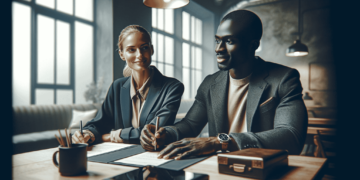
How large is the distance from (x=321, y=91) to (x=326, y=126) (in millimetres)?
5500

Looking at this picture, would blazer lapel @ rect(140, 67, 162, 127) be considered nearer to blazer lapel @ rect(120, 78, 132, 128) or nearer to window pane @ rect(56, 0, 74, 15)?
blazer lapel @ rect(120, 78, 132, 128)

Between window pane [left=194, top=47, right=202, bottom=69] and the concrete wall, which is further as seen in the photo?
window pane [left=194, top=47, right=202, bottom=69]

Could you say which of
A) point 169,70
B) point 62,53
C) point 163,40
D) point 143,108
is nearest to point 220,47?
point 143,108

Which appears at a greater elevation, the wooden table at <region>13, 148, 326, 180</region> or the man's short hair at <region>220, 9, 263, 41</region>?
the man's short hair at <region>220, 9, 263, 41</region>

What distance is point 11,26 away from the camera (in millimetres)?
537

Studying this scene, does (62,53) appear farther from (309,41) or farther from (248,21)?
(309,41)

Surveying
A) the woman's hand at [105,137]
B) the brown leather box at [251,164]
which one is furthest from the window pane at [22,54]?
the brown leather box at [251,164]

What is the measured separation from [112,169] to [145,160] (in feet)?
0.48

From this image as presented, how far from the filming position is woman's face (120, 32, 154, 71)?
1.53 meters

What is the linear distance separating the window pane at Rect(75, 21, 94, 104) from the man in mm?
4742

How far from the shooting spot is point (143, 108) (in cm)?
156

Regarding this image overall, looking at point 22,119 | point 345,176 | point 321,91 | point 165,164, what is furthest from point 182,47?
point 165,164

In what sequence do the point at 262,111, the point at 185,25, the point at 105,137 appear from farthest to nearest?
the point at 185,25, the point at 105,137, the point at 262,111

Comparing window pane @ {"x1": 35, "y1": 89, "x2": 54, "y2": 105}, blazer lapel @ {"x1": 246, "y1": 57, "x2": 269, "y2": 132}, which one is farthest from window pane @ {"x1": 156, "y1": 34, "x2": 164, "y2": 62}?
blazer lapel @ {"x1": 246, "y1": 57, "x2": 269, "y2": 132}
